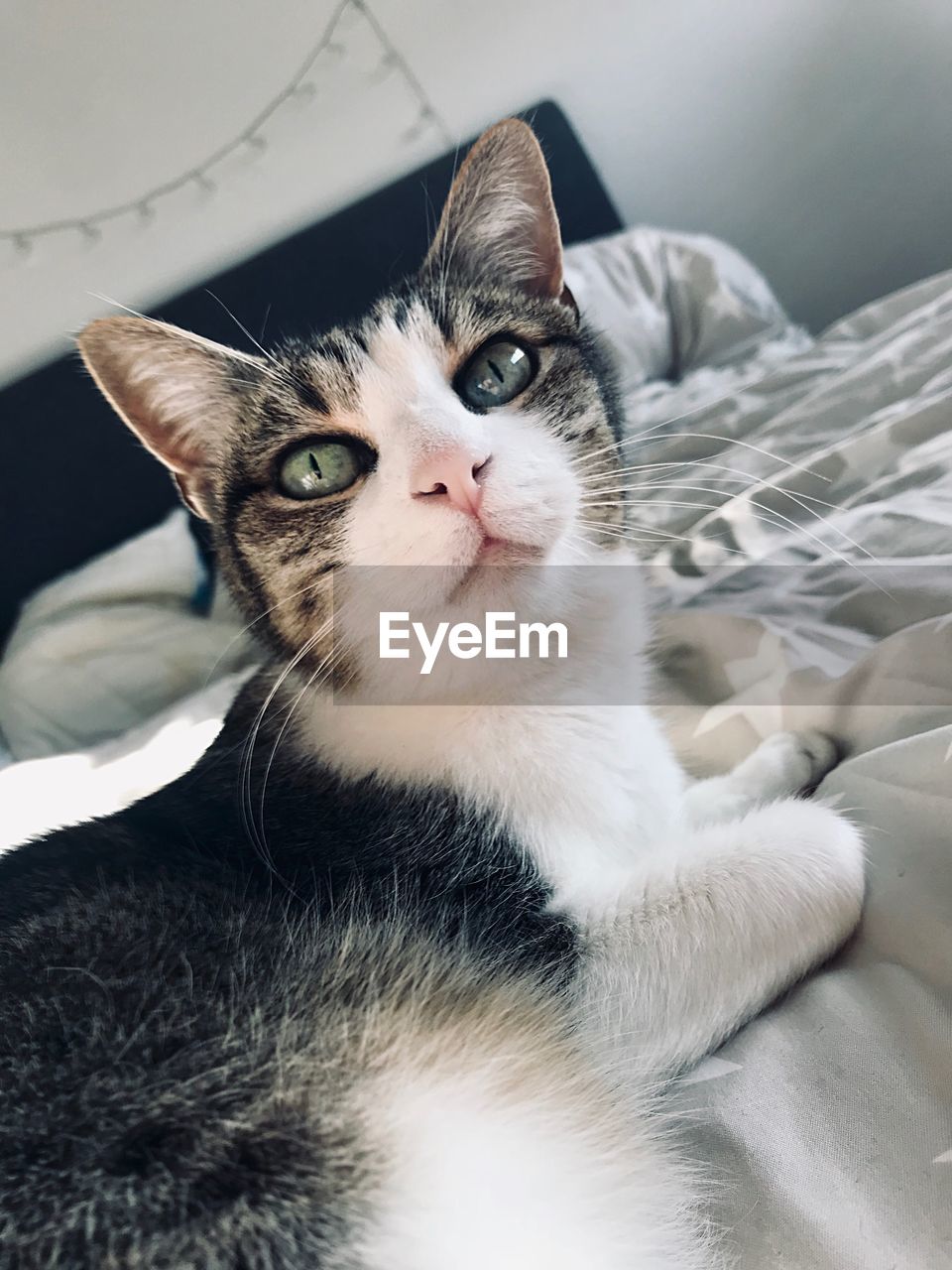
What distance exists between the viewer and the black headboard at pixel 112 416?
1.13m

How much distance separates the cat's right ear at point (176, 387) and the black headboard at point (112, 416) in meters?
0.41

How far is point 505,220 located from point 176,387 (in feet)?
1.17

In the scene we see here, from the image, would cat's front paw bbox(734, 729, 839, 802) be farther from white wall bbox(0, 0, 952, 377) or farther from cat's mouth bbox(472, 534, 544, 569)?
white wall bbox(0, 0, 952, 377)

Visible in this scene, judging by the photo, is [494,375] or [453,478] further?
[494,375]

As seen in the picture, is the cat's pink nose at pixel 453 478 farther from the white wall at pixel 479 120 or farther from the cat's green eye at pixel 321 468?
the white wall at pixel 479 120

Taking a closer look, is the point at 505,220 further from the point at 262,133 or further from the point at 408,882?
the point at 262,133

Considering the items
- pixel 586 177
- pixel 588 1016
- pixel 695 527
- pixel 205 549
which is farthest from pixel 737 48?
pixel 588 1016

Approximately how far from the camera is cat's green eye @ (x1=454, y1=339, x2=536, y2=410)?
675 millimetres

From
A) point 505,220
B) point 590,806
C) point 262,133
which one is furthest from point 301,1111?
point 262,133

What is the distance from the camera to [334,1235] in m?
0.38

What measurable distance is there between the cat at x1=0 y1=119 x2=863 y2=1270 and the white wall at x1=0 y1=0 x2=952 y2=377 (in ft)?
2.29

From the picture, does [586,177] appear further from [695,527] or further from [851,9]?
[695,527]

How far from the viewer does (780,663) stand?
0.77m

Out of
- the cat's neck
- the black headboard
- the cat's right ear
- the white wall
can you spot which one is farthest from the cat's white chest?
the white wall
